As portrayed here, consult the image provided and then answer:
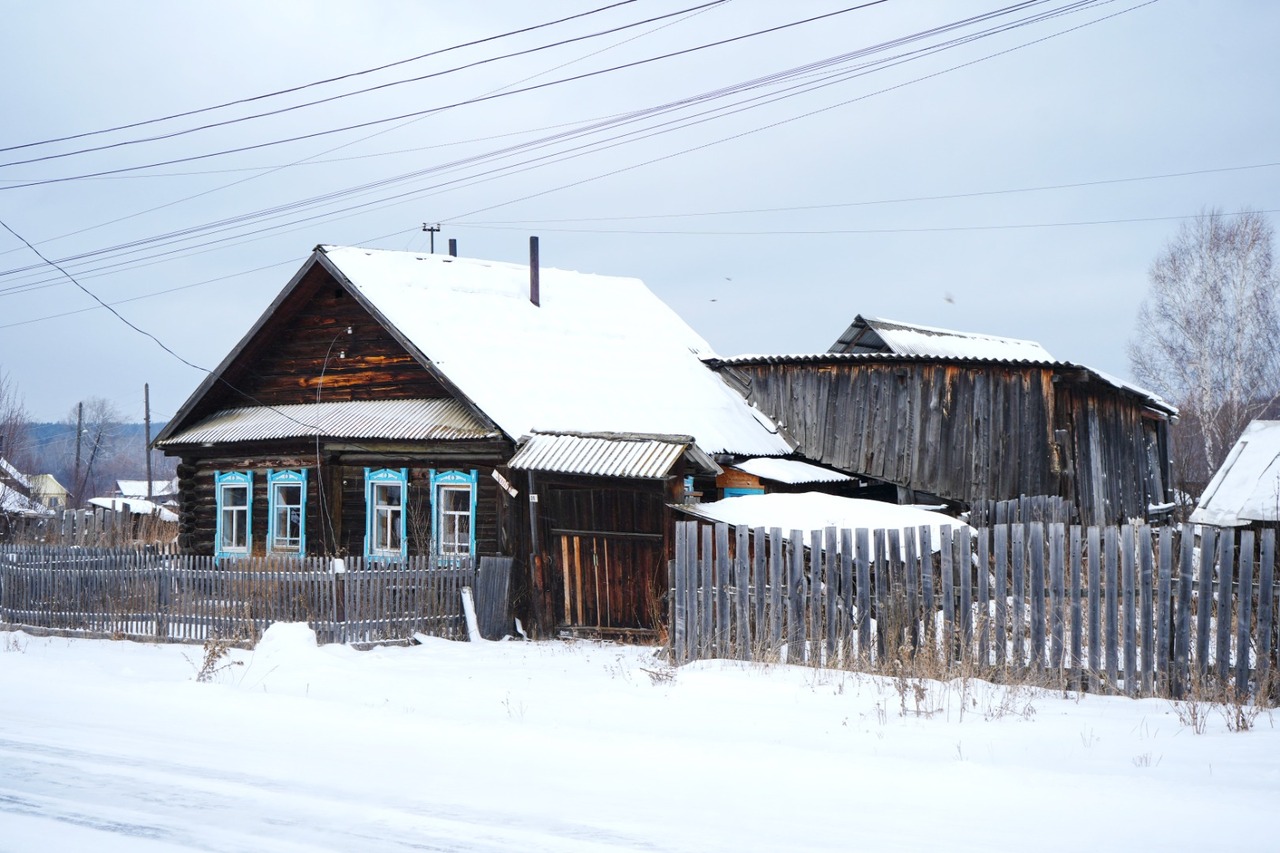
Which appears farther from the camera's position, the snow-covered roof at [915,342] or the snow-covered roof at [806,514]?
the snow-covered roof at [915,342]

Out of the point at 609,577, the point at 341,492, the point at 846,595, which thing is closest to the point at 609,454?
the point at 609,577

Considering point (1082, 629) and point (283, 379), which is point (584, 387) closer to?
point (283, 379)

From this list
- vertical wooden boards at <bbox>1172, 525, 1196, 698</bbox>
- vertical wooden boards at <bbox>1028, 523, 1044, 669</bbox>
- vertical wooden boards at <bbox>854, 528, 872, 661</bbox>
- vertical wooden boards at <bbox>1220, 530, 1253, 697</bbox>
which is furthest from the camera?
vertical wooden boards at <bbox>854, 528, 872, 661</bbox>

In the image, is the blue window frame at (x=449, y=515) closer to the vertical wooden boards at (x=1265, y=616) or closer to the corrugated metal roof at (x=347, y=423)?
the corrugated metal roof at (x=347, y=423)

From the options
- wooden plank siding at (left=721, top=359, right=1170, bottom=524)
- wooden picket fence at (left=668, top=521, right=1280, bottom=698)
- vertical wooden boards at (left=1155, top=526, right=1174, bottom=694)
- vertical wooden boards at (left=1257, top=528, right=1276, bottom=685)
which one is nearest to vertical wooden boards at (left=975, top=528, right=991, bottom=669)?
wooden picket fence at (left=668, top=521, right=1280, bottom=698)

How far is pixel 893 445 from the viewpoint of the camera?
22.2 m

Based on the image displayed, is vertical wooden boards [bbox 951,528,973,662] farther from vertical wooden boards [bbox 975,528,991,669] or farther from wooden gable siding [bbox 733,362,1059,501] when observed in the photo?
wooden gable siding [bbox 733,362,1059,501]

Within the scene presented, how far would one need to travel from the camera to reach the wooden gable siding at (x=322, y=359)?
21750 millimetres

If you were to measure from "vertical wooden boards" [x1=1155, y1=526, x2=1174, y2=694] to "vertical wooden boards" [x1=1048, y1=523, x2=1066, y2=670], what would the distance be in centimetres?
76

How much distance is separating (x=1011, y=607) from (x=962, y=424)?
11.7m

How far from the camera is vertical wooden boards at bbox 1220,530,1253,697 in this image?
885cm

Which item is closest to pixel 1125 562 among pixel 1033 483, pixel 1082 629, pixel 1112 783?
pixel 1082 629

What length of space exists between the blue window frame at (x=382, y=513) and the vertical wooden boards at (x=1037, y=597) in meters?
13.4

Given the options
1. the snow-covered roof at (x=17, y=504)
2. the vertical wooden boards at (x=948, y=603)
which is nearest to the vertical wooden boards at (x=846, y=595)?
the vertical wooden boards at (x=948, y=603)
